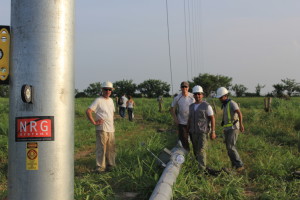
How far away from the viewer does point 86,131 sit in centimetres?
1095

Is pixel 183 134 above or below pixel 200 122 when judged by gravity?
below

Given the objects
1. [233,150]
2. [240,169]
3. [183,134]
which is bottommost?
[240,169]

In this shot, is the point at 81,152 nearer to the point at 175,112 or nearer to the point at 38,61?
the point at 175,112

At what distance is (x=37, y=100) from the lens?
5.20 ft

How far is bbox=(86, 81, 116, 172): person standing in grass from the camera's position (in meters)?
5.68

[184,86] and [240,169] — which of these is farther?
[184,86]

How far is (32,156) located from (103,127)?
415cm

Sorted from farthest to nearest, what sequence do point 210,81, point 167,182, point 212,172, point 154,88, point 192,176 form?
point 154,88 < point 210,81 < point 212,172 < point 192,176 < point 167,182

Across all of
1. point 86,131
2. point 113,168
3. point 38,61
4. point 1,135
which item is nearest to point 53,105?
point 38,61

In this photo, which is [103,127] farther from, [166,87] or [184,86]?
[166,87]

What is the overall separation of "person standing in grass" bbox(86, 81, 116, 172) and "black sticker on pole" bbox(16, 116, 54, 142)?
403 cm

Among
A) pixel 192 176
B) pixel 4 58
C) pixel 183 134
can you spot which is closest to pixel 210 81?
pixel 183 134

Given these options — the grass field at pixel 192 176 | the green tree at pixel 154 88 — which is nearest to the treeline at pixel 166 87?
the green tree at pixel 154 88

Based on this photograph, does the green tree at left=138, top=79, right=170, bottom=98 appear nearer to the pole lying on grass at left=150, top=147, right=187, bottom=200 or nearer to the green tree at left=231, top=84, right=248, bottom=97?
the green tree at left=231, top=84, right=248, bottom=97
